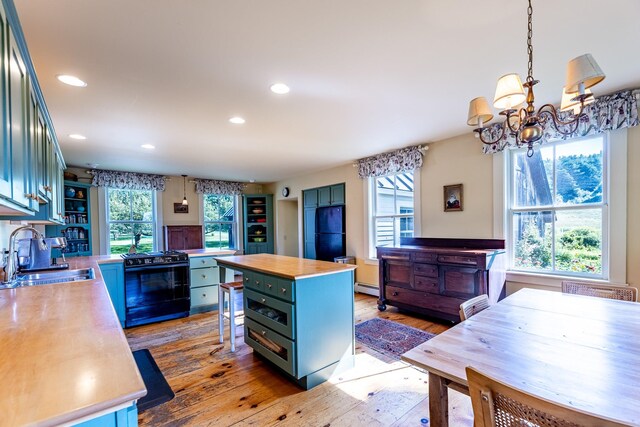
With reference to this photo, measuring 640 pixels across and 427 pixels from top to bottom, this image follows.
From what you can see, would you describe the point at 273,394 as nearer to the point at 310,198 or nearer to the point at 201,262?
the point at 201,262

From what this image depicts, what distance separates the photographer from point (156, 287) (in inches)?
148

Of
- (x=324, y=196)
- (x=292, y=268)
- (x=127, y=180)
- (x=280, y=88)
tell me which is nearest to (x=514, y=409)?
(x=292, y=268)

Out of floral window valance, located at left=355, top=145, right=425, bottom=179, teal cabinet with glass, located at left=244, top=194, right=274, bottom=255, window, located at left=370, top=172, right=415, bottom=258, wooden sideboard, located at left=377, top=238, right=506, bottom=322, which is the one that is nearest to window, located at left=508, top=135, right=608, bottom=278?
wooden sideboard, located at left=377, top=238, right=506, bottom=322

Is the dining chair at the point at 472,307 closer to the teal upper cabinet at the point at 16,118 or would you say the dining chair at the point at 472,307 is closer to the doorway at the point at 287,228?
the teal upper cabinet at the point at 16,118

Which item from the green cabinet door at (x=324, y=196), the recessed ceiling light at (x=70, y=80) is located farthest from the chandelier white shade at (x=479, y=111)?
the green cabinet door at (x=324, y=196)

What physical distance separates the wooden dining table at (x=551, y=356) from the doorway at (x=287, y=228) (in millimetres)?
6115

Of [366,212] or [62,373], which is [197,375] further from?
[366,212]

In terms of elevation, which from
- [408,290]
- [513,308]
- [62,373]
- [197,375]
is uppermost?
[62,373]

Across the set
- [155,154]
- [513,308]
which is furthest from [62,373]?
[155,154]

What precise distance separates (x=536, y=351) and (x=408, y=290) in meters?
2.69

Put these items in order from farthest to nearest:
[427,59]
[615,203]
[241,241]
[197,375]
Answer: [241,241]
[615,203]
[197,375]
[427,59]

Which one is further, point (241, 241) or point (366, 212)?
point (241, 241)

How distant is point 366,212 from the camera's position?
5094mm

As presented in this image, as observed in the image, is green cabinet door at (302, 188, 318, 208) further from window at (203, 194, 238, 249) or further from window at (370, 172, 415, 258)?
window at (203, 194, 238, 249)
